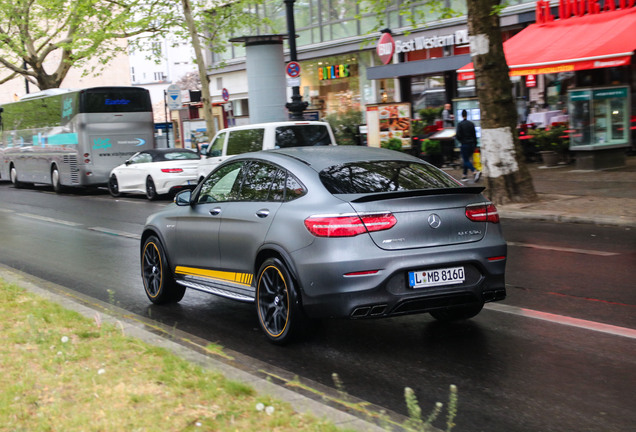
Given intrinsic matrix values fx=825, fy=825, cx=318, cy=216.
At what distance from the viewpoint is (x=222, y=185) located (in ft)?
25.3

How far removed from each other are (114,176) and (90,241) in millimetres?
11638

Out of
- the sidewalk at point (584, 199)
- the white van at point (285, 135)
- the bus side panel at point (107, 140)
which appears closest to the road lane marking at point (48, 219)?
the white van at point (285, 135)

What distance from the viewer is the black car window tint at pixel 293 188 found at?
6.47 metres

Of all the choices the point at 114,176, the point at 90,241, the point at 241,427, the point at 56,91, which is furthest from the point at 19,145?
the point at 241,427

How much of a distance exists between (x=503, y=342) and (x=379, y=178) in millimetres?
1583

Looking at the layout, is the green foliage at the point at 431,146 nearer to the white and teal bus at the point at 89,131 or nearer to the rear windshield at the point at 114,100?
the white and teal bus at the point at 89,131

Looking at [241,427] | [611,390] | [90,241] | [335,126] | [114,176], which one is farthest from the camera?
[335,126]

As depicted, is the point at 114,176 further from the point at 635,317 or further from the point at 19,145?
the point at 635,317

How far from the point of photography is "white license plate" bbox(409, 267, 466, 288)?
5.99 metres

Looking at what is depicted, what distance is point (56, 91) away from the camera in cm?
2930

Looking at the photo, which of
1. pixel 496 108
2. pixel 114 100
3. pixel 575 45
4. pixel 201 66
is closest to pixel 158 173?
pixel 114 100

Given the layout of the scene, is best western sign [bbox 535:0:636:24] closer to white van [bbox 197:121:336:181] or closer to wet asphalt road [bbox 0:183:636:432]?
white van [bbox 197:121:336:181]

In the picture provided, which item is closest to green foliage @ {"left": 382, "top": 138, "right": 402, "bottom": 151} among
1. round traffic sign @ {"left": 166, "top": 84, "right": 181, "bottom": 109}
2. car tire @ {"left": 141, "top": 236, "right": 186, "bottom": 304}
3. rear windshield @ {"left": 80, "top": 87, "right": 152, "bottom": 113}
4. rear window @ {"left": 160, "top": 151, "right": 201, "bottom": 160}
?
rear window @ {"left": 160, "top": 151, "right": 201, "bottom": 160}

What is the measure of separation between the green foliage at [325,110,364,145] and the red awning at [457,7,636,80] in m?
5.45
